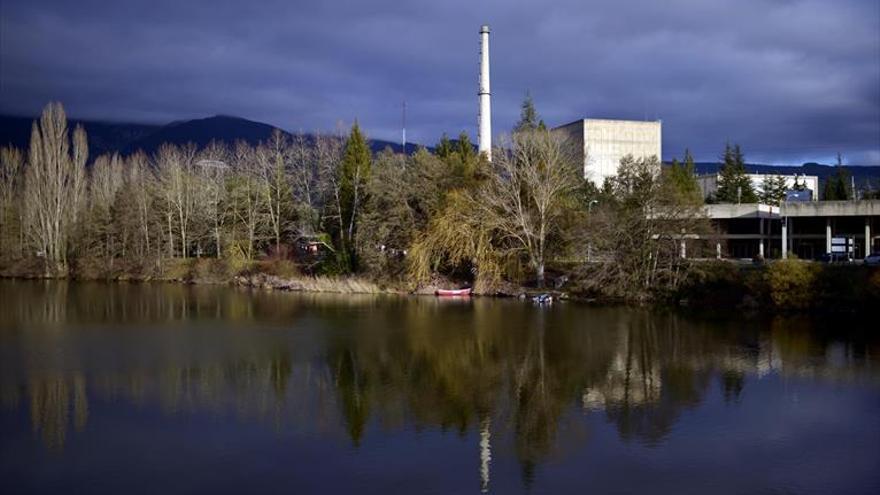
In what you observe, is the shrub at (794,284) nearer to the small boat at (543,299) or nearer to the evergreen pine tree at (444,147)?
the small boat at (543,299)

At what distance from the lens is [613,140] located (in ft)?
291

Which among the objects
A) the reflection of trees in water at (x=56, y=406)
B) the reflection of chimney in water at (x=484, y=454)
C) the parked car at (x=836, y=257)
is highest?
the parked car at (x=836, y=257)

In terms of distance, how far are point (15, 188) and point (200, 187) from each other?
20.9 metres

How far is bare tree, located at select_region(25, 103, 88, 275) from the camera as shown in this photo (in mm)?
66688

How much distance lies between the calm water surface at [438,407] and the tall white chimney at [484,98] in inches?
1210

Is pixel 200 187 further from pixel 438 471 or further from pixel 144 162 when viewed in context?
pixel 438 471

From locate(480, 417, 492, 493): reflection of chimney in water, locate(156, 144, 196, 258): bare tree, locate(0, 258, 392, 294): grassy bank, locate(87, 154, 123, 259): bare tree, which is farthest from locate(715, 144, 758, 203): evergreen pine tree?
locate(480, 417, 492, 493): reflection of chimney in water

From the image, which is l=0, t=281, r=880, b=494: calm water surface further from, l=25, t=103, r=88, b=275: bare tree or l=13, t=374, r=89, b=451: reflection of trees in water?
l=25, t=103, r=88, b=275: bare tree

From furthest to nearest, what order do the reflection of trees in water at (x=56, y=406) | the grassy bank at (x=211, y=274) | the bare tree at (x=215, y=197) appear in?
the bare tree at (x=215, y=197) → the grassy bank at (x=211, y=274) → the reflection of trees in water at (x=56, y=406)

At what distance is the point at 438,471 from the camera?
49.3ft

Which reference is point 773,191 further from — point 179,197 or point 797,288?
point 179,197

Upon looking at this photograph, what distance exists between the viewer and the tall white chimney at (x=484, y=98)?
210 ft

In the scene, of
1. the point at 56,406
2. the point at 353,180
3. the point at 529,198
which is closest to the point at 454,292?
the point at 529,198

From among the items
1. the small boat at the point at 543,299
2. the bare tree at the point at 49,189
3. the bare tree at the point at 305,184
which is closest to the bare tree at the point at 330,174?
the bare tree at the point at 305,184
